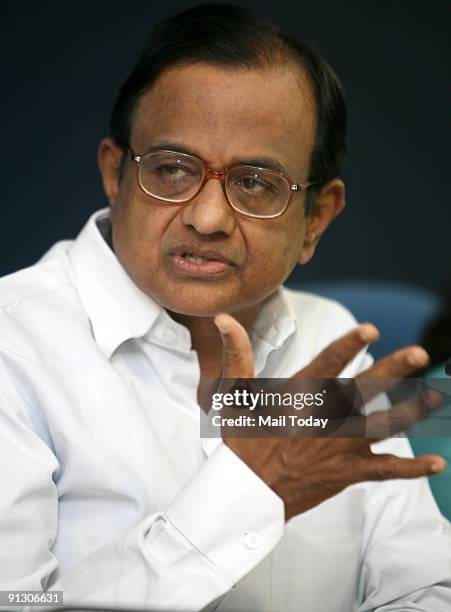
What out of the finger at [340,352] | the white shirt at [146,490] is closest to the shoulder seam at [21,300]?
the white shirt at [146,490]

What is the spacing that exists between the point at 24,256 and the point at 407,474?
0.67m

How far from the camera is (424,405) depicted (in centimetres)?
85

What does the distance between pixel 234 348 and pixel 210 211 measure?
0.21 m

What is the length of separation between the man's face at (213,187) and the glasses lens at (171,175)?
0.04ft

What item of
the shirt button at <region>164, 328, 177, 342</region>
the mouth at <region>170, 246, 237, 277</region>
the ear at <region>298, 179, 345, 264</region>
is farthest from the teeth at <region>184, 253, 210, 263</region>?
the ear at <region>298, 179, 345, 264</region>

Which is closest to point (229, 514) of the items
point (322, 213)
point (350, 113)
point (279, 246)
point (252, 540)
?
point (252, 540)

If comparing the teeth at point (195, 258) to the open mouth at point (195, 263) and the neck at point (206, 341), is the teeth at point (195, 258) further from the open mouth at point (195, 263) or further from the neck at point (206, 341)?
the neck at point (206, 341)

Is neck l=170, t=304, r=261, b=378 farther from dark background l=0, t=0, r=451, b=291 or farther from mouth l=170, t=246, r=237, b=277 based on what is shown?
dark background l=0, t=0, r=451, b=291

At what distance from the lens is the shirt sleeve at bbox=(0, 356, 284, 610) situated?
2.70ft

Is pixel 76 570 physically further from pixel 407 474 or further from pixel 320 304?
pixel 320 304

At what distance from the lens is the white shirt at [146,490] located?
2.72ft

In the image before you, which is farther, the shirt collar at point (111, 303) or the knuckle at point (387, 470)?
the shirt collar at point (111, 303)

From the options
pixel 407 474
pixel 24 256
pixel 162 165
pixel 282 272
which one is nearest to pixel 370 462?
pixel 407 474

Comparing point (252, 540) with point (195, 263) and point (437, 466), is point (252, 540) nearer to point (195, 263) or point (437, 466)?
point (437, 466)
